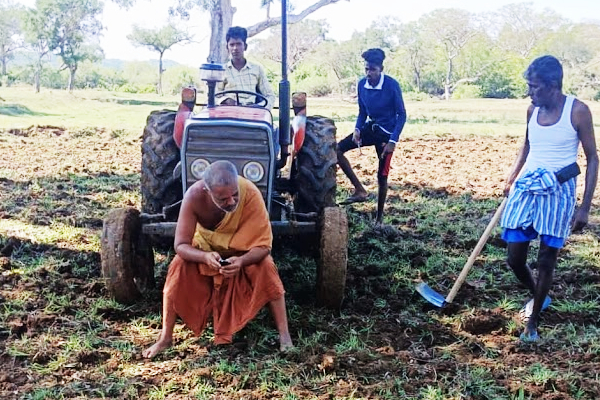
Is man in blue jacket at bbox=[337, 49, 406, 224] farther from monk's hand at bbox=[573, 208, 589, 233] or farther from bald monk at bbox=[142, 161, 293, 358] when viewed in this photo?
bald monk at bbox=[142, 161, 293, 358]

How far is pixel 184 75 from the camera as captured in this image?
60812mm

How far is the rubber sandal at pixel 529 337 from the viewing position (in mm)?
4648

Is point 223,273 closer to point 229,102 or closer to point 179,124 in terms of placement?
point 179,124

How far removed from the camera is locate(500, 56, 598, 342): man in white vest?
4547mm

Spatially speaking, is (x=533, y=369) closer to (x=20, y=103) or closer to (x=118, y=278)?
(x=118, y=278)

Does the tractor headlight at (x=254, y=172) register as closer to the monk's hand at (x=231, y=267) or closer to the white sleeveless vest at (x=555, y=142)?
the monk's hand at (x=231, y=267)

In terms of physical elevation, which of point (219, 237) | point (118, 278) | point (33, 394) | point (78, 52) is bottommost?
point (33, 394)

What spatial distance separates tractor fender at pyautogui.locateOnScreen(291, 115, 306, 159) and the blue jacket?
1.54 m

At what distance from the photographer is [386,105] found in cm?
744

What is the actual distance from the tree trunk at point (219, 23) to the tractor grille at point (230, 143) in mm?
19394

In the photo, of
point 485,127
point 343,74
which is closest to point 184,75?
point 343,74

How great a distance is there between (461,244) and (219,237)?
3.03 m

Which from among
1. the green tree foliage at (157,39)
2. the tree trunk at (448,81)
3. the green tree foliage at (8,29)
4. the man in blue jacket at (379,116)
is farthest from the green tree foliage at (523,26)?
the man in blue jacket at (379,116)

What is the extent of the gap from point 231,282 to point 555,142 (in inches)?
82.3
